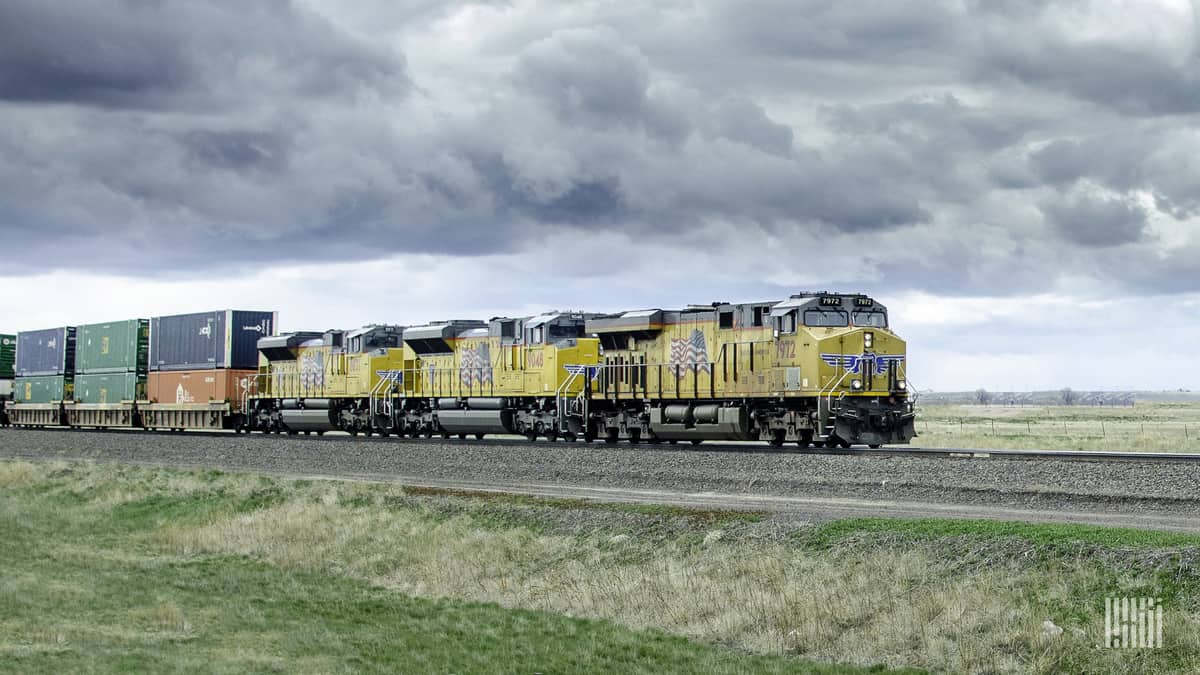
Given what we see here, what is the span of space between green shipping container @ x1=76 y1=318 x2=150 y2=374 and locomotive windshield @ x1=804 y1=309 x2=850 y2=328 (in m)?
31.9

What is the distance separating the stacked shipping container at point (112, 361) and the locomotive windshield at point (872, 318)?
106ft

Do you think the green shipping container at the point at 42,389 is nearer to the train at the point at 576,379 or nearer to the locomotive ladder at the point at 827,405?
the train at the point at 576,379

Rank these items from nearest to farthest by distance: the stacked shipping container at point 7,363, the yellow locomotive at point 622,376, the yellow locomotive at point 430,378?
1. the yellow locomotive at point 622,376
2. the yellow locomotive at point 430,378
3. the stacked shipping container at point 7,363

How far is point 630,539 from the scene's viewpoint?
16203 mm

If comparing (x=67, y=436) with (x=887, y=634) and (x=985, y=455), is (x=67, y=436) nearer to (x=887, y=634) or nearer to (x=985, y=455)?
(x=985, y=455)

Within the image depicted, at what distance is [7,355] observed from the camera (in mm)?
60031

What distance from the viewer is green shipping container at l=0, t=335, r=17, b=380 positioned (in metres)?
59.7

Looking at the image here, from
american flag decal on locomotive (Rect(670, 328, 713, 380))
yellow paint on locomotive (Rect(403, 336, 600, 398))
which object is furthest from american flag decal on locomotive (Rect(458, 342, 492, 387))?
american flag decal on locomotive (Rect(670, 328, 713, 380))

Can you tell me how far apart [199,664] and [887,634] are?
644 centimetres

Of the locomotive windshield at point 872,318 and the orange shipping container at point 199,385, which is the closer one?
the locomotive windshield at point 872,318

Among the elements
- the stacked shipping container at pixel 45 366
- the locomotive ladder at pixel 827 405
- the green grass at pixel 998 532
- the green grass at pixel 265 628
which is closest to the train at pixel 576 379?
the locomotive ladder at pixel 827 405

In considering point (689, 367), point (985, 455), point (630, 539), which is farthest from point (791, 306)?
point (630, 539)

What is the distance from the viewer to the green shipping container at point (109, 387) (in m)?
49.2

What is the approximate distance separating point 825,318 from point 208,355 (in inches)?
1090
